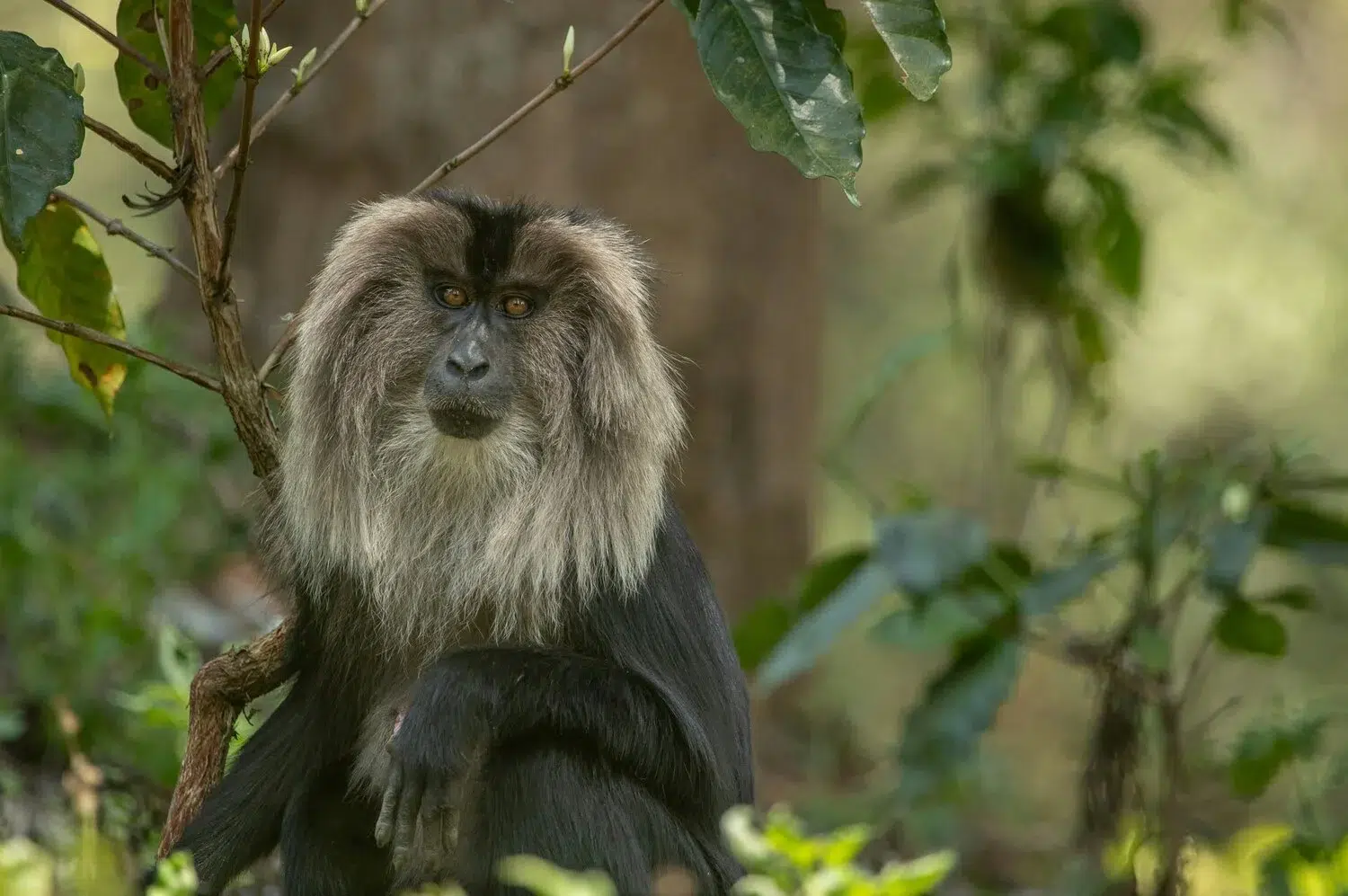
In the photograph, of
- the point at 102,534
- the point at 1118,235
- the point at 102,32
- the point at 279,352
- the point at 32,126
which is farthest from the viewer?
the point at 102,534

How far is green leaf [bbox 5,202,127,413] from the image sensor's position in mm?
3637

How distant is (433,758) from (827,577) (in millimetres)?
2113

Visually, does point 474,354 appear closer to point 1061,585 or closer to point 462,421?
point 462,421

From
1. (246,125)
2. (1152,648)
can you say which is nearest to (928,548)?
(1152,648)

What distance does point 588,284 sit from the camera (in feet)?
12.9

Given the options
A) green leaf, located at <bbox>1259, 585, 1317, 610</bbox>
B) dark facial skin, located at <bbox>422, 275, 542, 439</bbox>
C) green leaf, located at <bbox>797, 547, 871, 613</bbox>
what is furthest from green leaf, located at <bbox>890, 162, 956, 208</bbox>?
dark facial skin, located at <bbox>422, 275, 542, 439</bbox>

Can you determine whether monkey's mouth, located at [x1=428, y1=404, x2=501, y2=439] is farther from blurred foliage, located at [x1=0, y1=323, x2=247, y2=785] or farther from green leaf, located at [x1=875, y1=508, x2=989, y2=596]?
green leaf, located at [x1=875, y1=508, x2=989, y2=596]

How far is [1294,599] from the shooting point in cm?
484

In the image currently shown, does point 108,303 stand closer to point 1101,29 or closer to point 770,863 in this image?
point 770,863

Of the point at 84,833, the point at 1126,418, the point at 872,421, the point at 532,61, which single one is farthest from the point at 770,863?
the point at 872,421

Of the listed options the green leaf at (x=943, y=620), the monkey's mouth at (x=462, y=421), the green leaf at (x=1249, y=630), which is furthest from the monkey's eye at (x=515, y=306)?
the green leaf at (x=1249, y=630)

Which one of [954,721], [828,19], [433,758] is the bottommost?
[954,721]

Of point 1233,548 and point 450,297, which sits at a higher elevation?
point 450,297

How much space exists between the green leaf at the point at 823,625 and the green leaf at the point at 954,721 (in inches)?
14.0
